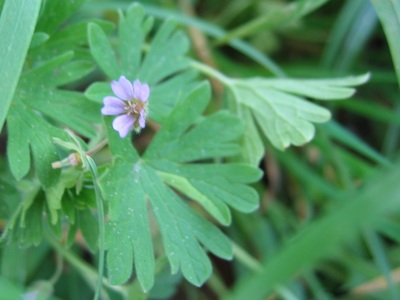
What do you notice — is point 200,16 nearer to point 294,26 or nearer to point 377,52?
point 294,26

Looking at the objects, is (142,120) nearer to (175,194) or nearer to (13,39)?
(175,194)

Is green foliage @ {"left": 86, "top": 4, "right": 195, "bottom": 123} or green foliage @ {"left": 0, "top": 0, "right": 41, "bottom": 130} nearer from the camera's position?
green foliage @ {"left": 0, "top": 0, "right": 41, "bottom": 130}

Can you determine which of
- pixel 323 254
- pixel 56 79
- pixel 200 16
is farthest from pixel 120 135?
pixel 200 16

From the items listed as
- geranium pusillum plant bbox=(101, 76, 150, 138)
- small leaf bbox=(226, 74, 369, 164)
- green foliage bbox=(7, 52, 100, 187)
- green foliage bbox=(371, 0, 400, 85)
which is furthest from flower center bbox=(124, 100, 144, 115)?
green foliage bbox=(371, 0, 400, 85)

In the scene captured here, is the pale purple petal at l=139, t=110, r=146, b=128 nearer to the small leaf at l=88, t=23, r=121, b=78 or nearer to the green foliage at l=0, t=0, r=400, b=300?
the green foliage at l=0, t=0, r=400, b=300

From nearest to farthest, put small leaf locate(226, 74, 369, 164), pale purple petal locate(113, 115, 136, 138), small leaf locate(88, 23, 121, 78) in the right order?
1. pale purple petal locate(113, 115, 136, 138)
2. small leaf locate(88, 23, 121, 78)
3. small leaf locate(226, 74, 369, 164)

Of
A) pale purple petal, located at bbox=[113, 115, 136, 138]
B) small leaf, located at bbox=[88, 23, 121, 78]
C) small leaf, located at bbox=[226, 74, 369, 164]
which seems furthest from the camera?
small leaf, located at bbox=[226, 74, 369, 164]

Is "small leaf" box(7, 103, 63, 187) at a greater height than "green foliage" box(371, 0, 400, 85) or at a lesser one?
lesser

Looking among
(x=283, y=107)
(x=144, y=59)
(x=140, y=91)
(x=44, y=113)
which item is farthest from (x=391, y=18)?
(x=44, y=113)

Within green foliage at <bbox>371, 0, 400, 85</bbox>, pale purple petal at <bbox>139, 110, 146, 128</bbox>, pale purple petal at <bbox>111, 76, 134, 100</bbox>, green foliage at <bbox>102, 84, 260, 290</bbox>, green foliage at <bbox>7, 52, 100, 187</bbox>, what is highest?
green foliage at <bbox>371, 0, 400, 85</bbox>
